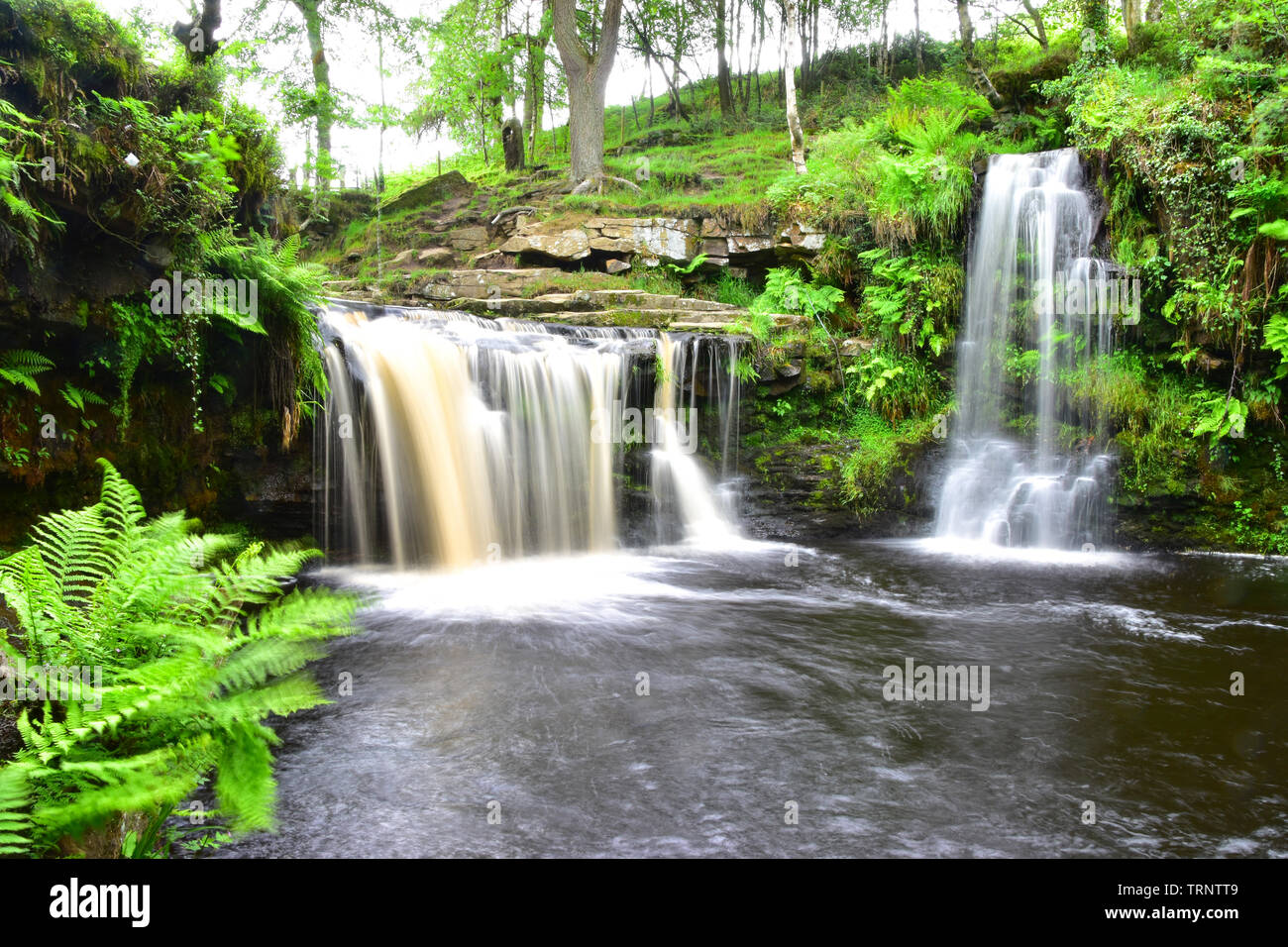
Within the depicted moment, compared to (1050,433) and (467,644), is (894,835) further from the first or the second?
(1050,433)

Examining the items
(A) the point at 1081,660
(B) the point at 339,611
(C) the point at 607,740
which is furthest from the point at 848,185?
(B) the point at 339,611

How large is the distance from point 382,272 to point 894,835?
617 inches

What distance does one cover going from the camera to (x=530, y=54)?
69.5 ft

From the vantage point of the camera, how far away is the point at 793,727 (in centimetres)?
454

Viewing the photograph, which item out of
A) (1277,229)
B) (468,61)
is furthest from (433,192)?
(1277,229)

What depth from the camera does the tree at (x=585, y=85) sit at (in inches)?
681

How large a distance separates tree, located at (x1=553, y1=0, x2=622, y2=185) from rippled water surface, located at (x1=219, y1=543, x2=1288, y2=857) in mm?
13375

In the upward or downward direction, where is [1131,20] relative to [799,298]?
upward

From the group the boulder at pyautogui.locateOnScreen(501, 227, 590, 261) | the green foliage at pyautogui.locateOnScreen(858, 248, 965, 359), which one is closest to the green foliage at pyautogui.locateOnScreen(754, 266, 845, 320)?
the green foliage at pyautogui.locateOnScreen(858, 248, 965, 359)
